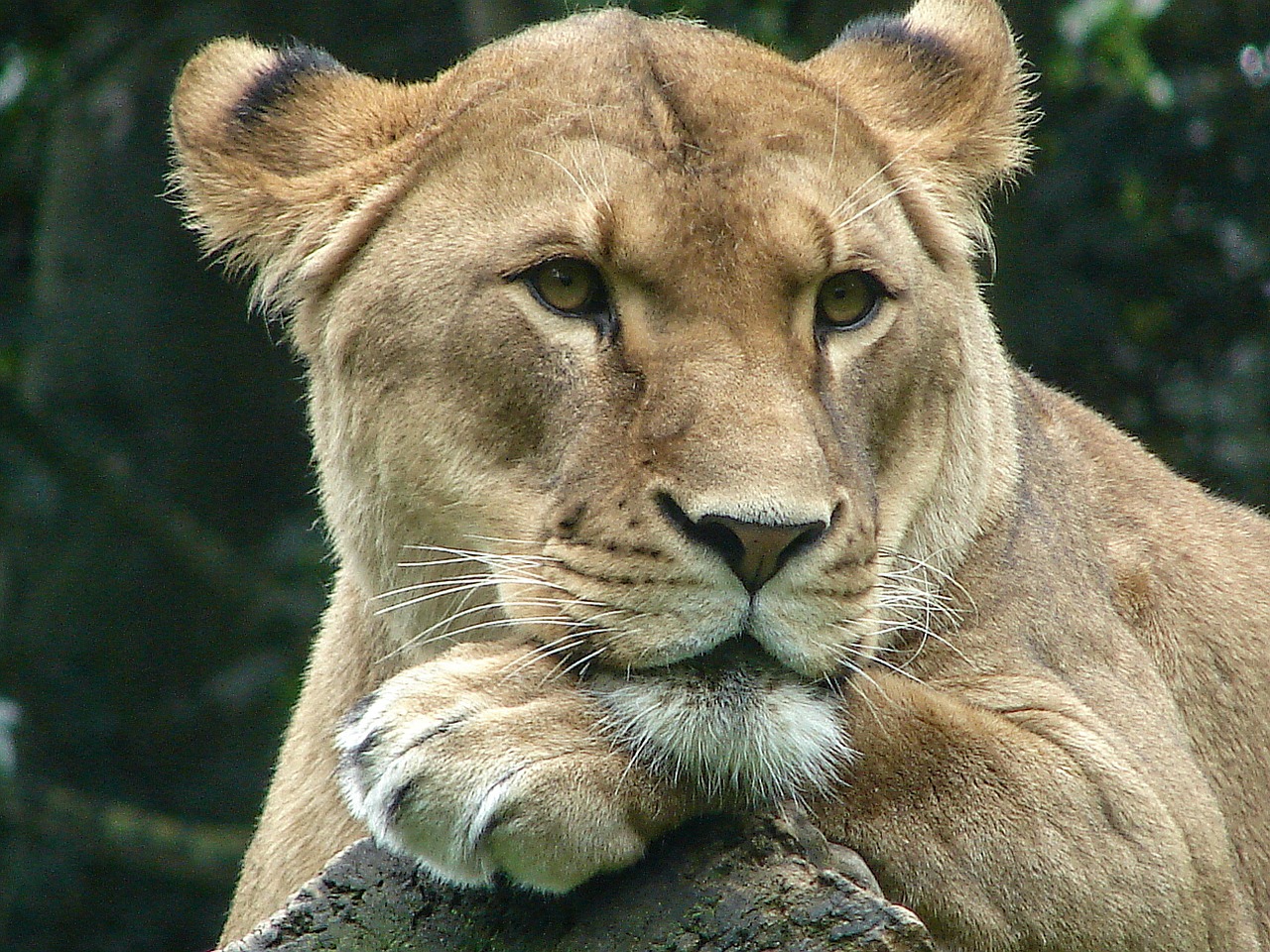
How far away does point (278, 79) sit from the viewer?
381 cm

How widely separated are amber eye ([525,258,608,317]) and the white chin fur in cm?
68

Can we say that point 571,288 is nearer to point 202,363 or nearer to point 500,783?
point 500,783

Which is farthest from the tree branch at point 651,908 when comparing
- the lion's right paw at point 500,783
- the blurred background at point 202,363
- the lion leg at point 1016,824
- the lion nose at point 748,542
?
the blurred background at point 202,363

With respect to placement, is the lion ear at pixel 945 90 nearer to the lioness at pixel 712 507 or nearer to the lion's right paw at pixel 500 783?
the lioness at pixel 712 507

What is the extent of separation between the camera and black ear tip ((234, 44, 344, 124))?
12.4 ft

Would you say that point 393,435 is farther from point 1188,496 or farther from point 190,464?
point 190,464

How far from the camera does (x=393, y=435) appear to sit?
133 inches

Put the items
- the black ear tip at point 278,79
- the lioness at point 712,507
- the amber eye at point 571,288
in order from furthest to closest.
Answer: the black ear tip at point 278,79
the amber eye at point 571,288
the lioness at point 712,507

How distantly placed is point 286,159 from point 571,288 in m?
0.87

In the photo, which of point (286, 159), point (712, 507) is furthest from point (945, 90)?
point (712, 507)

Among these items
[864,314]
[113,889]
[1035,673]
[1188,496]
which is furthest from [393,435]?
[113,889]

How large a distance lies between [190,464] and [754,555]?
8270 millimetres

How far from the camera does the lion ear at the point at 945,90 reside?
150 inches

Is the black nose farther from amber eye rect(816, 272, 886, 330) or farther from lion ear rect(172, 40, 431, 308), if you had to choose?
lion ear rect(172, 40, 431, 308)
